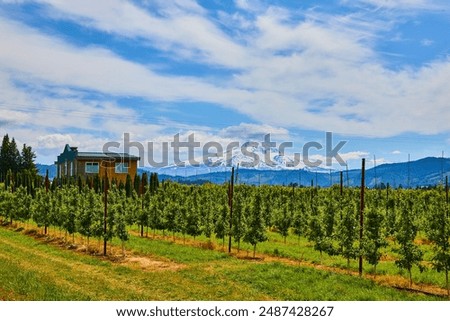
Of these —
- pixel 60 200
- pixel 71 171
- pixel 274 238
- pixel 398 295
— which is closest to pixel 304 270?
pixel 398 295

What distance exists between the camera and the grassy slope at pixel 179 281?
20281 mm

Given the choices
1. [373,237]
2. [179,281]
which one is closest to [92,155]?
[179,281]

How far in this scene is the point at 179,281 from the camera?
2464 centimetres

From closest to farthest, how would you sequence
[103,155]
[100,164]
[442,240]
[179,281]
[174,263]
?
[442,240] → [179,281] → [174,263] → [100,164] → [103,155]

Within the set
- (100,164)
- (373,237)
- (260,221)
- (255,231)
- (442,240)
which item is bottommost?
(255,231)

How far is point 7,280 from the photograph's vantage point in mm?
20766

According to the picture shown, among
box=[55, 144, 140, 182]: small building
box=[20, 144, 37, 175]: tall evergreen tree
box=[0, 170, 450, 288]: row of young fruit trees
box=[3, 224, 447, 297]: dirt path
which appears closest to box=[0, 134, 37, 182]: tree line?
box=[20, 144, 37, 175]: tall evergreen tree

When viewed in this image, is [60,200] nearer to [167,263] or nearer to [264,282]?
[167,263]

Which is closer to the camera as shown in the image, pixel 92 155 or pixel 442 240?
pixel 442 240

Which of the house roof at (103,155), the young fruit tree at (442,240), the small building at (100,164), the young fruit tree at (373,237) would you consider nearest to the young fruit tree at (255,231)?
the young fruit tree at (373,237)

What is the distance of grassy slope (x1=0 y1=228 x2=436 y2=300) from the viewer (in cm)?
2028

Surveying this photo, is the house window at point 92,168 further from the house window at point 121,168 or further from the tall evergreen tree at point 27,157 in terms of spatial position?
A: the tall evergreen tree at point 27,157

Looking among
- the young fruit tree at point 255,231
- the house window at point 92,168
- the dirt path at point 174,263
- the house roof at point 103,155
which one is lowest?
the dirt path at point 174,263

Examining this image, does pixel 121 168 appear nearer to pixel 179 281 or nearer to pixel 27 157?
pixel 27 157
